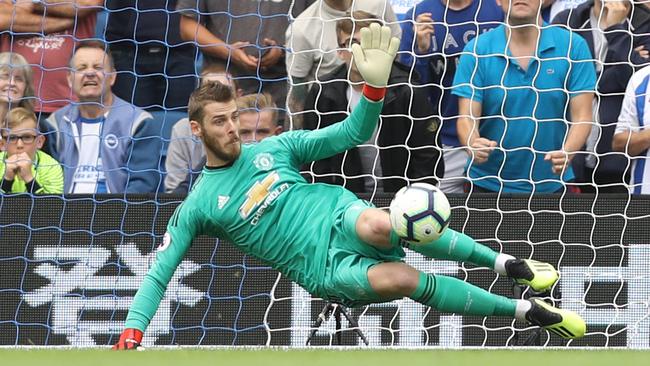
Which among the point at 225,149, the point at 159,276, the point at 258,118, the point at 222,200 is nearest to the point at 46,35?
the point at 258,118

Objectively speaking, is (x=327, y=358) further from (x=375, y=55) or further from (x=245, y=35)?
(x=245, y=35)

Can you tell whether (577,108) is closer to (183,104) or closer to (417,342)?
(417,342)

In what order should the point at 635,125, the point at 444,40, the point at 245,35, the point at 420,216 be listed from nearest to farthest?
the point at 420,216 < the point at 635,125 < the point at 444,40 < the point at 245,35

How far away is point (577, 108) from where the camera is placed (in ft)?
26.9

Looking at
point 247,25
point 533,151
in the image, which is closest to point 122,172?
point 247,25

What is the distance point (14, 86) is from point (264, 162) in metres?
2.26

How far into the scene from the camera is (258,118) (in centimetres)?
834

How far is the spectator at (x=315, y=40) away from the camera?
8.41 m

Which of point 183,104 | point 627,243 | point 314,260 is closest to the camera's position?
point 314,260

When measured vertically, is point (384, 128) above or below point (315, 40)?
below

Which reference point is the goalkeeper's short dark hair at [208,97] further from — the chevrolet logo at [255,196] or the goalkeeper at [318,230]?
the chevrolet logo at [255,196]

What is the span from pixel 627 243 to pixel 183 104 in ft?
9.20

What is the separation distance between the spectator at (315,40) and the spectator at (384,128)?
0.13 meters

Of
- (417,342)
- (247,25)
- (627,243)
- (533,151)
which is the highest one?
(247,25)
